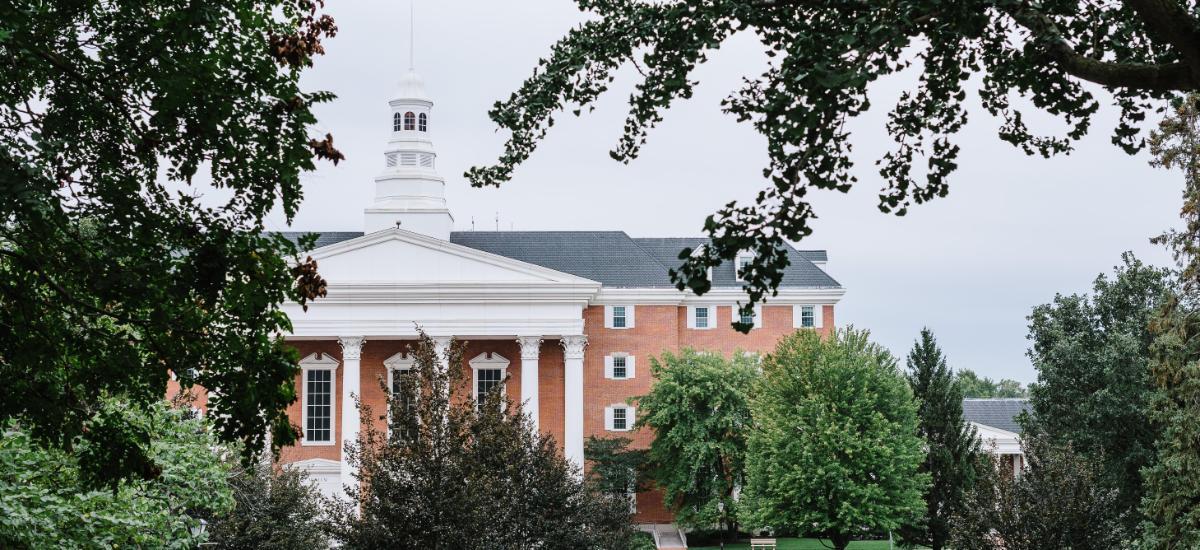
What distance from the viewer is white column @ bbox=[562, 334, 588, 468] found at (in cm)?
5900

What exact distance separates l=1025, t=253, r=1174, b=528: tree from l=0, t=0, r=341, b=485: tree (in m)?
35.7

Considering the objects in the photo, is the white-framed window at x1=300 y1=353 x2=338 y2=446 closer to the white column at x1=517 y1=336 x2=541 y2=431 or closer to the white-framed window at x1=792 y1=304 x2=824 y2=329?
the white column at x1=517 y1=336 x2=541 y2=431

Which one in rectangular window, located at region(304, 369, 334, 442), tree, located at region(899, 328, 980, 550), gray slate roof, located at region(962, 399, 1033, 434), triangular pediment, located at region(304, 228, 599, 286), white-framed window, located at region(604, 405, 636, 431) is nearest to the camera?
tree, located at region(899, 328, 980, 550)

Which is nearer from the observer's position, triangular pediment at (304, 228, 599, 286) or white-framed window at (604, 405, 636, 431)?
triangular pediment at (304, 228, 599, 286)

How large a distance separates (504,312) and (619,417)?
8204 mm

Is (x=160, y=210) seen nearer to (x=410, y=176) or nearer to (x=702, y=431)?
(x=702, y=431)

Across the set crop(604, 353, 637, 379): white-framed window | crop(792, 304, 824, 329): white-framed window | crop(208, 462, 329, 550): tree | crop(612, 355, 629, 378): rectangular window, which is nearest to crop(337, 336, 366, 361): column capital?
crop(604, 353, 637, 379): white-framed window

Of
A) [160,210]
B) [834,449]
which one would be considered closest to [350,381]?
[834,449]

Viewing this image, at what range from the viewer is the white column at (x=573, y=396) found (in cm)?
5900

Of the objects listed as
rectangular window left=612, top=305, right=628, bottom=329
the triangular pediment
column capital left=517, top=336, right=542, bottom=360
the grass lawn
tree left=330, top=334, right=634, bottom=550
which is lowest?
the grass lawn

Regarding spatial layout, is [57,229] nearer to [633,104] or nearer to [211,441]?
[633,104]

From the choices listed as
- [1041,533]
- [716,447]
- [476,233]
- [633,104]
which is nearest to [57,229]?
[633,104]

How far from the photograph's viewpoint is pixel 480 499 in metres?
22.9

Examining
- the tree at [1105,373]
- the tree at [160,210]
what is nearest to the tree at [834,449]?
the tree at [1105,373]
